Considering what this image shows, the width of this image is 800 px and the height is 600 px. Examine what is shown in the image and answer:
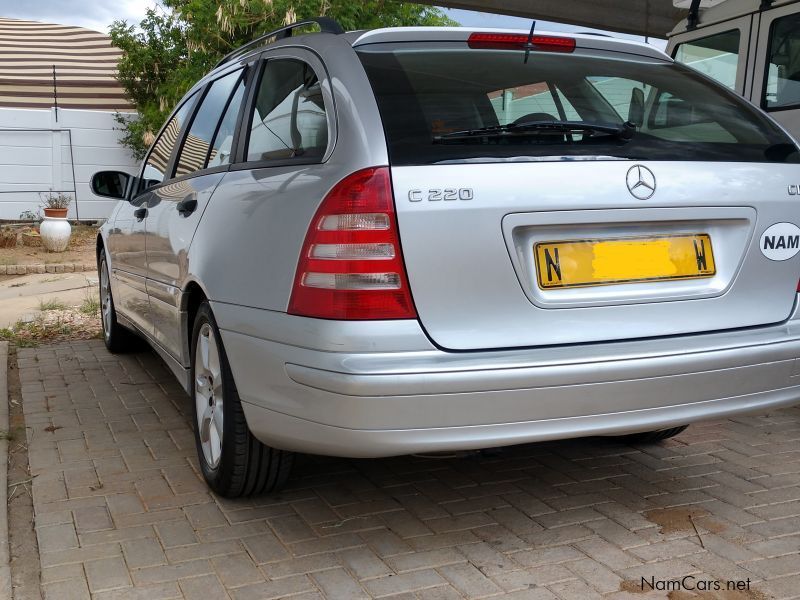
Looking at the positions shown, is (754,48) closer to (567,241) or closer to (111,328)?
(567,241)

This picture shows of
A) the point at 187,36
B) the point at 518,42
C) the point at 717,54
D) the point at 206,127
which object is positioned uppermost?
the point at 187,36

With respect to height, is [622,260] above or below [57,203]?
above

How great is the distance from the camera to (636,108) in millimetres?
3059

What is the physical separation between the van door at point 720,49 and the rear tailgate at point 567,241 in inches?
134

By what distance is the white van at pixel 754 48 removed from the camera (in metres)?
5.52

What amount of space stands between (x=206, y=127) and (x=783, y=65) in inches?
147

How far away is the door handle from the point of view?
3.47m

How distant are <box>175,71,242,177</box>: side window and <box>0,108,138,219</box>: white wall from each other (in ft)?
40.2

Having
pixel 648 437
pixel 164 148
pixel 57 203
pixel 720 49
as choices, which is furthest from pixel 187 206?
pixel 57 203

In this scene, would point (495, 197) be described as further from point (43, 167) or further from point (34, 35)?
point (34, 35)

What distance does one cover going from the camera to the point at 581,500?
3.26 metres

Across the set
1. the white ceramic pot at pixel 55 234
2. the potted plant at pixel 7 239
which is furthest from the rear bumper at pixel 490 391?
the potted plant at pixel 7 239

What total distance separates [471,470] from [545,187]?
146 cm

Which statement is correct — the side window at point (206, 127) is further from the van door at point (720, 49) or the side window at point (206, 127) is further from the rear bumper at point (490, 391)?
the van door at point (720, 49)
